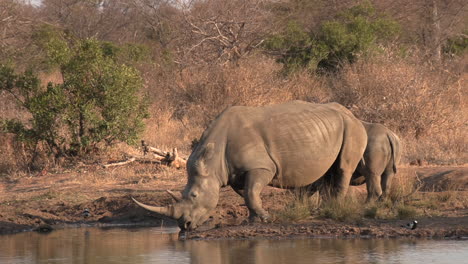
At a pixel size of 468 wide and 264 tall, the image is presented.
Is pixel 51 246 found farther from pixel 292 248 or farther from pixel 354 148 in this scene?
pixel 354 148

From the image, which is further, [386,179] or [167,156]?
[167,156]

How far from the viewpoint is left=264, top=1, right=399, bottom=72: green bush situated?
74.5 feet

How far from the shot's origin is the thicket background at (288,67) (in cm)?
1697

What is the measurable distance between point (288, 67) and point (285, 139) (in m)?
12.6

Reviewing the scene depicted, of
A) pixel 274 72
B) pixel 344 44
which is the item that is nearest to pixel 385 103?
pixel 274 72

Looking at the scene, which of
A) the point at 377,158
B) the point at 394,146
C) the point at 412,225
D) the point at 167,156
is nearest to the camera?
the point at 412,225

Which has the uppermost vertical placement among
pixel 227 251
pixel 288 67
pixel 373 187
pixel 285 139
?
pixel 288 67

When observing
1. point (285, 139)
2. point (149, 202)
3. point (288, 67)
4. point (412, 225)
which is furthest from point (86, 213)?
point (288, 67)

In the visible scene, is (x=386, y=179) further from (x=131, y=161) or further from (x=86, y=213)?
(x=131, y=161)

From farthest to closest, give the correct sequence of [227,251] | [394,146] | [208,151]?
[394,146] < [208,151] < [227,251]

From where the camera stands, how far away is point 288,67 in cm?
2255

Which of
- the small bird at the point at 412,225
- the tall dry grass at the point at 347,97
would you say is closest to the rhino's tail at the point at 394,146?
the small bird at the point at 412,225

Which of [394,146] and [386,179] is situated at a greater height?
[394,146]

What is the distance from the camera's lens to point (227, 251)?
8953mm
